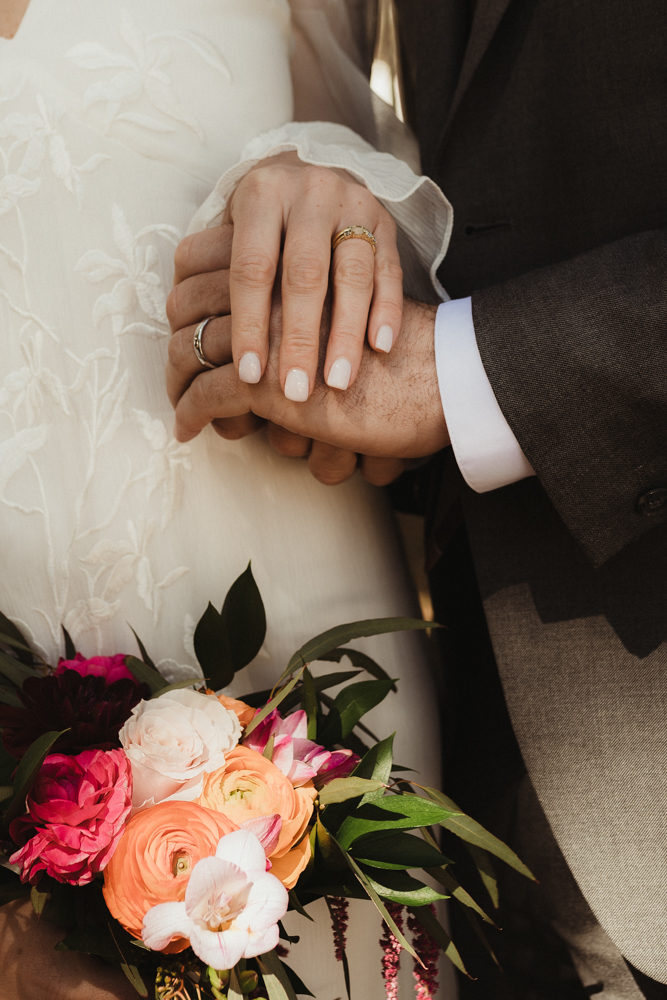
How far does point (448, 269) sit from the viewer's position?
0.82 metres

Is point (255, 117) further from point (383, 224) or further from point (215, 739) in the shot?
point (215, 739)

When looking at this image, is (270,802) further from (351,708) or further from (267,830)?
(351,708)

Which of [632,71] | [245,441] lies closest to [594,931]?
[245,441]

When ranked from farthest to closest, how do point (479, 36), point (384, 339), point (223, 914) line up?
point (479, 36) → point (384, 339) → point (223, 914)

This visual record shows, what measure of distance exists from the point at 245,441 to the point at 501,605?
0.36m

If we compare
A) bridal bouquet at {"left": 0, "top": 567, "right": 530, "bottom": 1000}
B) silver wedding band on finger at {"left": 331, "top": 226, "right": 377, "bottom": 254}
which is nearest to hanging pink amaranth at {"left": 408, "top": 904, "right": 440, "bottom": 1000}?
bridal bouquet at {"left": 0, "top": 567, "right": 530, "bottom": 1000}

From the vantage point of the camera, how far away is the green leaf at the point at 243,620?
0.67 meters

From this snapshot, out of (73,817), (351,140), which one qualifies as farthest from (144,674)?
(351,140)

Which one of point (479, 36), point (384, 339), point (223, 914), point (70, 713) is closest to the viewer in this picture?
point (223, 914)

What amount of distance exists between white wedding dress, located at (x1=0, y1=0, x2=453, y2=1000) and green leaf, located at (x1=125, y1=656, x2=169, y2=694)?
8 cm

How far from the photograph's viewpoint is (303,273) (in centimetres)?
61

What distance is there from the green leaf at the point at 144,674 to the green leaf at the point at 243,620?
79mm

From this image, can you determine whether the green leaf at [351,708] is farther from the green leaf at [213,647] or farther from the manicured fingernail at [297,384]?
the manicured fingernail at [297,384]

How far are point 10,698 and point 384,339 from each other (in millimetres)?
485
